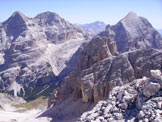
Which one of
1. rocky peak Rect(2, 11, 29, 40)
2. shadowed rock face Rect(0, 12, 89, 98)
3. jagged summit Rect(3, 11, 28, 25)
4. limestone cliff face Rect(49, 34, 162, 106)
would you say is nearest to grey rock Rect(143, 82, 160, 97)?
limestone cliff face Rect(49, 34, 162, 106)

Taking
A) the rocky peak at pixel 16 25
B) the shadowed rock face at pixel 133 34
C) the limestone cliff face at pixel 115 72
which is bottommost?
the limestone cliff face at pixel 115 72

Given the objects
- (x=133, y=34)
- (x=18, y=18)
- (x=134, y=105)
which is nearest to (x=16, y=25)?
(x=18, y=18)

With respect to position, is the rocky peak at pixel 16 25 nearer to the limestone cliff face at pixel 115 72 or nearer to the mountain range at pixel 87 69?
the mountain range at pixel 87 69

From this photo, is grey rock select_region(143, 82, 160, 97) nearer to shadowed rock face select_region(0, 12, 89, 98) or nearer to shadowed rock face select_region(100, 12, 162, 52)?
shadowed rock face select_region(0, 12, 89, 98)

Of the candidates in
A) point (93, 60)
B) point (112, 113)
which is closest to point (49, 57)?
point (93, 60)

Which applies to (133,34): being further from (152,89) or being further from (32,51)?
(152,89)

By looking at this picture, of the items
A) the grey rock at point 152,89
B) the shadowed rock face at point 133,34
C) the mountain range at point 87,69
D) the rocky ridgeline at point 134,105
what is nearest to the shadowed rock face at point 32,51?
the mountain range at point 87,69
